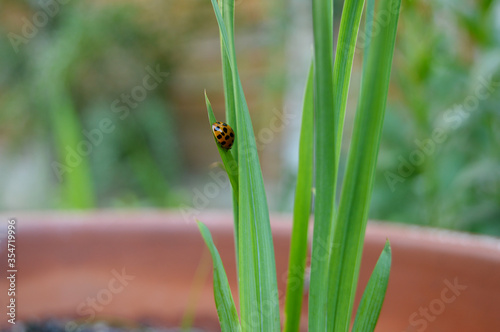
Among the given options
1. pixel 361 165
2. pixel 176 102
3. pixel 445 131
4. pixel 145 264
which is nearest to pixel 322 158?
pixel 361 165

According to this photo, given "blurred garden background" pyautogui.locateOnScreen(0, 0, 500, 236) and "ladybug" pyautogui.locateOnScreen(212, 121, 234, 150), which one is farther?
"blurred garden background" pyautogui.locateOnScreen(0, 0, 500, 236)

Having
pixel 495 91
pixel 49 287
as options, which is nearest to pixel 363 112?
pixel 49 287

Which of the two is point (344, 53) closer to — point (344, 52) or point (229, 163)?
point (344, 52)

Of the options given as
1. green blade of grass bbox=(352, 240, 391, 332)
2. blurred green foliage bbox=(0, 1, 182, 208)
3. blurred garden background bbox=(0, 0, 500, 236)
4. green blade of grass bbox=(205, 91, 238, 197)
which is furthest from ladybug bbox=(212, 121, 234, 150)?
blurred green foliage bbox=(0, 1, 182, 208)

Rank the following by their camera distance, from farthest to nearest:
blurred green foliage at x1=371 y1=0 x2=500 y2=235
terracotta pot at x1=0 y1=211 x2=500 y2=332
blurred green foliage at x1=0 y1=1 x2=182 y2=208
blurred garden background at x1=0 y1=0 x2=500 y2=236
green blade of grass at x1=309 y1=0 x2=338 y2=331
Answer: blurred green foliage at x1=0 y1=1 x2=182 y2=208 → blurred garden background at x1=0 y1=0 x2=500 y2=236 → blurred green foliage at x1=371 y1=0 x2=500 y2=235 → terracotta pot at x1=0 y1=211 x2=500 y2=332 → green blade of grass at x1=309 y1=0 x2=338 y2=331

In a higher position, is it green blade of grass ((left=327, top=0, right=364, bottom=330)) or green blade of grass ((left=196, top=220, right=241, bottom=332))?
green blade of grass ((left=327, top=0, right=364, bottom=330))

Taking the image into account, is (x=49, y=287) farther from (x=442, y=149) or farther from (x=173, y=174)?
(x=173, y=174)

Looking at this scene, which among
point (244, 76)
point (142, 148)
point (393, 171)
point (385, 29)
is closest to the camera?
point (385, 29)

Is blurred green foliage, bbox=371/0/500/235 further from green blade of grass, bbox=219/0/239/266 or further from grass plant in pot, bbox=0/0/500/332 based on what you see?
green blade of grass, bbox=219/0/239/266
